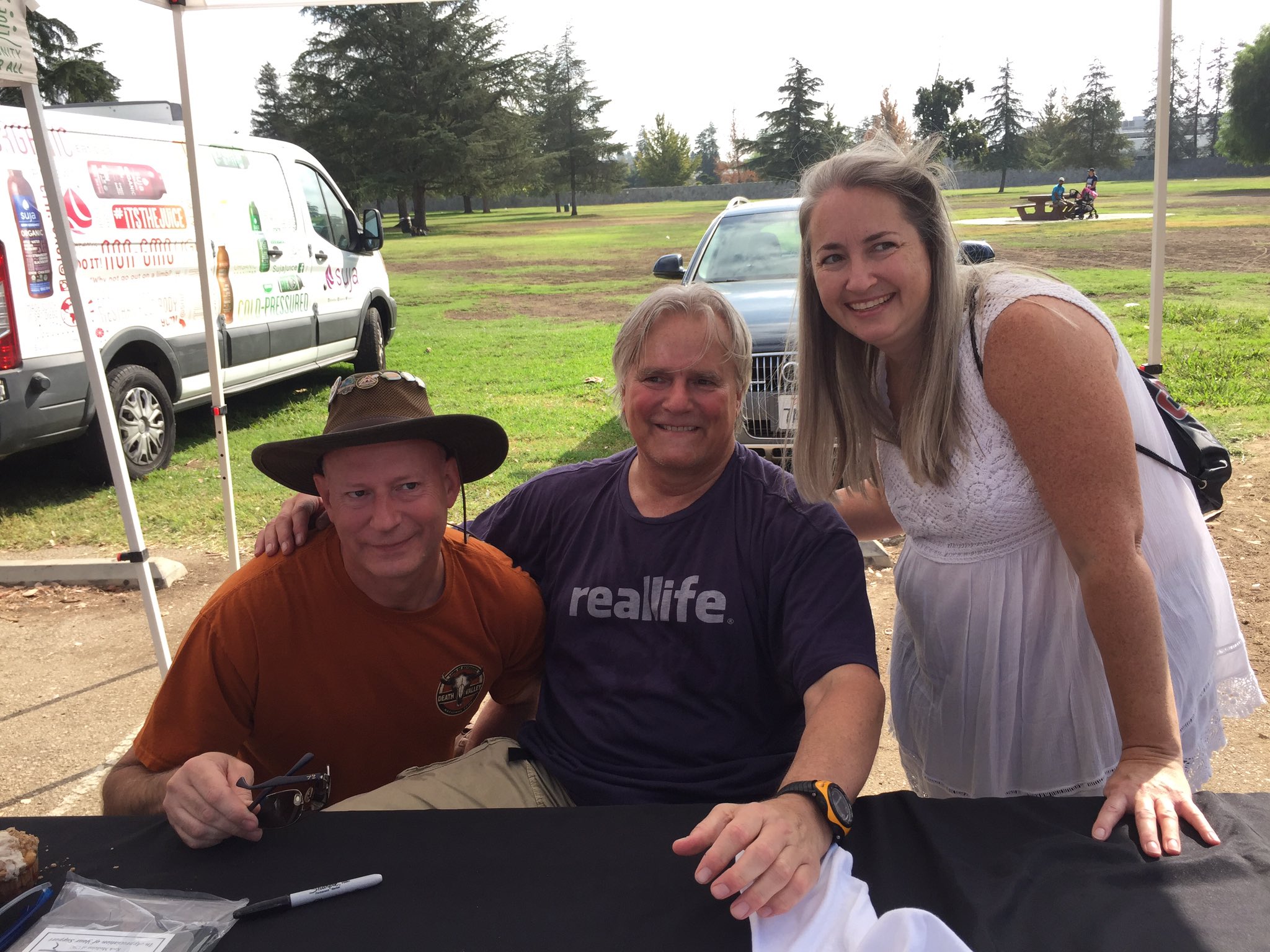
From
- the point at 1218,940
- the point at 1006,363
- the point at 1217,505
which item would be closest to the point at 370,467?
Result: the point at 1006,363

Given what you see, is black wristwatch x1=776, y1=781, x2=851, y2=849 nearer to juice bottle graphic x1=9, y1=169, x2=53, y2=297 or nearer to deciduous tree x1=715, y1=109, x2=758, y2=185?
juice bottle graphic x1=9, y1=169, x2=53, y2=297

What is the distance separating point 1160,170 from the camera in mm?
3918

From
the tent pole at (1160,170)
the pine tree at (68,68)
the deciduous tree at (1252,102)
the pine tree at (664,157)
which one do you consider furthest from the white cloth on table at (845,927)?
the pine tree at (664,157)

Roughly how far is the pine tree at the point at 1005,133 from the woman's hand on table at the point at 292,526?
53161mm

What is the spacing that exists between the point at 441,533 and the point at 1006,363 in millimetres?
1149

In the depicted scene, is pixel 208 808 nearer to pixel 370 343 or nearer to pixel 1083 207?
pixel 370 343

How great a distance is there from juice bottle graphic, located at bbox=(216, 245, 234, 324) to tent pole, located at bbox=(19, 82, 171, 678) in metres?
4.59

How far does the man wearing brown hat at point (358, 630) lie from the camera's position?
6.11ft

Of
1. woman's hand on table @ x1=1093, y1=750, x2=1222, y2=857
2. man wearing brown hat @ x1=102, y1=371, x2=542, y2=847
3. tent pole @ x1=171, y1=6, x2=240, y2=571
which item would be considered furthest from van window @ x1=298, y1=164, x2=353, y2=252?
woman's hand on table @ x1=1093, y1=750, x2=1222, y2=857

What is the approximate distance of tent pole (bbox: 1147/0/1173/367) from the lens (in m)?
3.59

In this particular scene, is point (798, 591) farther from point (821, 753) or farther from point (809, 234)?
point (809, 234)

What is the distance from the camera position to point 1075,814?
1.45 meters

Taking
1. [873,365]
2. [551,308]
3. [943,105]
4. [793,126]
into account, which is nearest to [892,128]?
[873,365]

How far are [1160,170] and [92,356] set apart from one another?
415 cm
